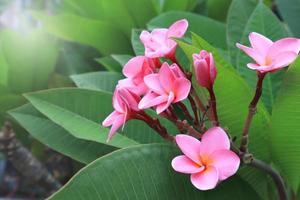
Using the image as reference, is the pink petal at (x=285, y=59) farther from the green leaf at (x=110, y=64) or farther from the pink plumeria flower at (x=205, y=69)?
the green leaf at (x=110, y=64)

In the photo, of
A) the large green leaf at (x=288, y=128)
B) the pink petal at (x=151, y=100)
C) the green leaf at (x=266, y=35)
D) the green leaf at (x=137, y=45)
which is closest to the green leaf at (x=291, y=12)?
the green leaf at (x=266, y=35)

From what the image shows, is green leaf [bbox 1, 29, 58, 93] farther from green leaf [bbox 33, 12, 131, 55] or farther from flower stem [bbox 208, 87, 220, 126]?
flower stem [bbox 208, 87, 220, 126]

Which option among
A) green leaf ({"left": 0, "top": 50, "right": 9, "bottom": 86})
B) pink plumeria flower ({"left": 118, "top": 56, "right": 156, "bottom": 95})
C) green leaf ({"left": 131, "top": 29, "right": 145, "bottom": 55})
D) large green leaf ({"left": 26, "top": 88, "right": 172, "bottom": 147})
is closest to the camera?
pink plumeria flower ({"left": 118, "top": 56, "right": 156, "bottom": 95})

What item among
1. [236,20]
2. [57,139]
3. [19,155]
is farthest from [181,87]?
[19,155]

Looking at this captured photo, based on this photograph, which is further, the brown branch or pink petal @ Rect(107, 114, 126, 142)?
the brown branch

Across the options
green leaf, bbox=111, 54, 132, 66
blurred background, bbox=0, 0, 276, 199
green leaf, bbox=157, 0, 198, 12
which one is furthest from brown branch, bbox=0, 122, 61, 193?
green leaf, bbox=157, 0, 198, 12
